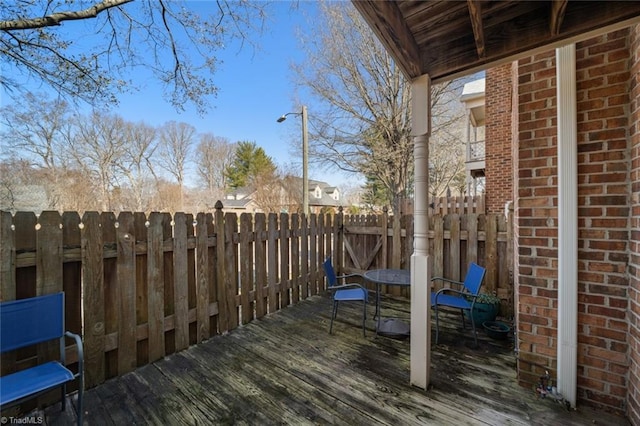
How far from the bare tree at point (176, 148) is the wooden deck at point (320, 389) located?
19081 millimetres

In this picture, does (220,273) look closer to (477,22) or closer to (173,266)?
(173,266)

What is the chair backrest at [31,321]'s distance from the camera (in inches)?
65.8

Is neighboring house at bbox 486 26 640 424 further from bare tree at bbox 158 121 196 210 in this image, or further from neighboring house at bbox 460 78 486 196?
bare tree at bbox 158 121 196 210

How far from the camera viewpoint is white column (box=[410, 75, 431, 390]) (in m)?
2.16

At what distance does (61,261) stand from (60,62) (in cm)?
296

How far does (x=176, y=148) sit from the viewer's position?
67.0 ft

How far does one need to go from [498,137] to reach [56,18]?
9.37 m

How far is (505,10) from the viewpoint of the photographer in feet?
5.52

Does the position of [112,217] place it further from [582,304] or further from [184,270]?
[582,304]

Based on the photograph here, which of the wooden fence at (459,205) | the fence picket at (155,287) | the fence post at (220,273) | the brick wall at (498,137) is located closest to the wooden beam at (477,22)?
the fence post at (220,273)

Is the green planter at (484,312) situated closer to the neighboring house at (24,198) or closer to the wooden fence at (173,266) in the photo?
the wooden fence at (173,266)

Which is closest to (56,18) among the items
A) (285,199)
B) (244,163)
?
(285,199)

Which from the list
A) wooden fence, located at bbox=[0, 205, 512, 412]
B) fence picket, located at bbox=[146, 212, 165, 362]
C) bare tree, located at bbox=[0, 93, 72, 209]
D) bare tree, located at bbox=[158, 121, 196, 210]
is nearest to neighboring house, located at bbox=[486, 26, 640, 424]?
wooden fence, located at bbox=[0, 205, 512, 412]

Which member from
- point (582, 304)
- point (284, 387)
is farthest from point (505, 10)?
point (284, 387)
